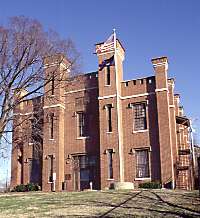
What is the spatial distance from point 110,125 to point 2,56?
10969mm

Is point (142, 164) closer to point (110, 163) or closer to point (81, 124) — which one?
point (110, 163)

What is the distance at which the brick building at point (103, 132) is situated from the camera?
30641 mm

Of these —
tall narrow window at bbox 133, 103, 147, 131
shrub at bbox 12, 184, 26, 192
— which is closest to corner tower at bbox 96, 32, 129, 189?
tall narrow window at bbox 133, 103, 147, 131

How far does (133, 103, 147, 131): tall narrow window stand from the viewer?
105 feet

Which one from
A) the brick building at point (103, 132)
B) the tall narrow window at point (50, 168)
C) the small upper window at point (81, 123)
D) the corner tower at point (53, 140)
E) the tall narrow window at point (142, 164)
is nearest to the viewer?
the brick building at point (103, 132)

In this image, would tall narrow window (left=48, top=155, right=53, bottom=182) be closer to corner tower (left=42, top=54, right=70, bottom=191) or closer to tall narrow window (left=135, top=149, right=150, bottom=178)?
corner tower (left=42, top=54, right=70, bottom=191)

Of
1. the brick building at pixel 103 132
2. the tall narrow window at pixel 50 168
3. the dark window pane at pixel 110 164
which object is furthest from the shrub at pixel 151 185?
the tall narrow window at pixel 50 168

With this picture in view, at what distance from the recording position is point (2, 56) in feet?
84.4

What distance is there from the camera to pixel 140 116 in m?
32.3

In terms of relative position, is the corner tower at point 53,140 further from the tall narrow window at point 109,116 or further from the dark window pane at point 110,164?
the dark window pane at point 110,164

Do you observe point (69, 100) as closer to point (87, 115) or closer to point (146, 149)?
point (87, 115)

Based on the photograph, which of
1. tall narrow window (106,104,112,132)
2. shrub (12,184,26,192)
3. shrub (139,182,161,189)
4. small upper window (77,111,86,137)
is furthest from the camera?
small upper window (77,111,86,137)

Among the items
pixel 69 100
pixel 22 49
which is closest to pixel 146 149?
pixel 69 100

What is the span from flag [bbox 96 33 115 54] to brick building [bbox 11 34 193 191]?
0.09 metres
